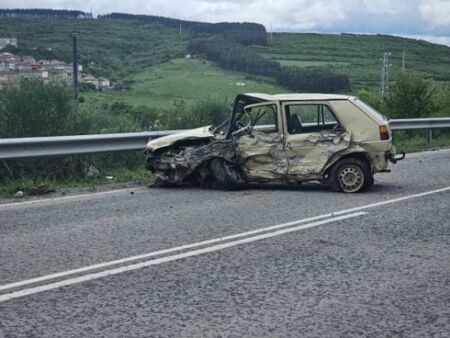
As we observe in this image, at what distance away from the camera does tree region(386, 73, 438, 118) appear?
22672 mm

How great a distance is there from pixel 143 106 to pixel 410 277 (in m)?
12.0

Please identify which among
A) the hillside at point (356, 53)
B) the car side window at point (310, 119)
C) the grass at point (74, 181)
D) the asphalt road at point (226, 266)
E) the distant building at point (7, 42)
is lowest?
the asphalt road at point (226, 266)

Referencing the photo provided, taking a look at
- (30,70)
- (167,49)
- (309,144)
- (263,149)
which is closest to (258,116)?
(263,149)

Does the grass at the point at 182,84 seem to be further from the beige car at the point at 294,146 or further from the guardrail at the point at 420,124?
the beige car at the point at 294,146

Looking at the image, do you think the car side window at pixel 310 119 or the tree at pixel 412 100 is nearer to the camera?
the car side window at pixel 310 119

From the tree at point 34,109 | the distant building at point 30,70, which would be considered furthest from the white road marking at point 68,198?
the distant building at point 30,70

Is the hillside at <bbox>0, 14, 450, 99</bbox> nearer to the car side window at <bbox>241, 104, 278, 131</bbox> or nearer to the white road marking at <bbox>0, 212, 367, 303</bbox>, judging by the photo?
the car side window at <bbox>241, 104, 278, 131</bbox>

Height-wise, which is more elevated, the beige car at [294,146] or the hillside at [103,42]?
the hillside at [103,42]

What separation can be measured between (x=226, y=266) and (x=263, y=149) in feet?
15.2

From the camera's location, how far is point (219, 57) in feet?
91.4

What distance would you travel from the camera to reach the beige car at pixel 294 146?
1061cm

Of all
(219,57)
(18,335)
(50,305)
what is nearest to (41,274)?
(50,305)

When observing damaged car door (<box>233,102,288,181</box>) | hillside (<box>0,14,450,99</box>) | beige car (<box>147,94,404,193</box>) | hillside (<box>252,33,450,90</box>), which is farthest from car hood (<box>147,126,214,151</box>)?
hillside (<box>252,33,450,90</box>)

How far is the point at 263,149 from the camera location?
35.1 ft
